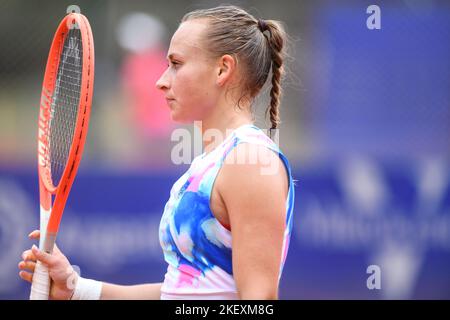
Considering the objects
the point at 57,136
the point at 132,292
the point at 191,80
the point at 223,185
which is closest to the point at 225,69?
the point at 191,80

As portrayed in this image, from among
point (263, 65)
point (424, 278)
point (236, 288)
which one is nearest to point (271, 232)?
→ point (236, 288)

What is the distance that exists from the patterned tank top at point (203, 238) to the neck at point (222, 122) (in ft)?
0.22

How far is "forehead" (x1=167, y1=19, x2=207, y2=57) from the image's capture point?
1.78 meters

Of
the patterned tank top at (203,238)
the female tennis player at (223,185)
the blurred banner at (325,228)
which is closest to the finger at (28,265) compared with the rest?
the female tennis player at (223,185)

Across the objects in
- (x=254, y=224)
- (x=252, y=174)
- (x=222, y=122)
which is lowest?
(x=254, y=224)

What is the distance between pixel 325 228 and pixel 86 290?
2.18 meters

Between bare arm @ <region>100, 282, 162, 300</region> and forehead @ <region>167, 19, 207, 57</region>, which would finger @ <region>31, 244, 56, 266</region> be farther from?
forehead @ <region>167, 19, 207, 57</region>

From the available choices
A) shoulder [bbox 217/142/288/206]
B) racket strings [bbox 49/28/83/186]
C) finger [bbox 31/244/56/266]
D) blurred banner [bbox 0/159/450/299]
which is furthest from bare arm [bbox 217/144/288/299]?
blurred banner [bbox 0/159/450/299]

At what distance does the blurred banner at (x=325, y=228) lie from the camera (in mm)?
3861

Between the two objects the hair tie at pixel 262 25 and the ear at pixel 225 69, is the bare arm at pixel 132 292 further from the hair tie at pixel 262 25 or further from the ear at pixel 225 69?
the hair tie at pixel 262 25

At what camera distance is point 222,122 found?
69.4 inches

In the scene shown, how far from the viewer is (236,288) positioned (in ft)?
5.23

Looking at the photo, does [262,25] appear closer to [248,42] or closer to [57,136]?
[248,42]

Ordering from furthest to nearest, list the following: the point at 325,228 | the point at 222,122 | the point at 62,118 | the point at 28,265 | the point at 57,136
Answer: the point at 325,228 → the point at 62,118 → the point at 57,136 → the point at 28,265 → the point at 222,122
